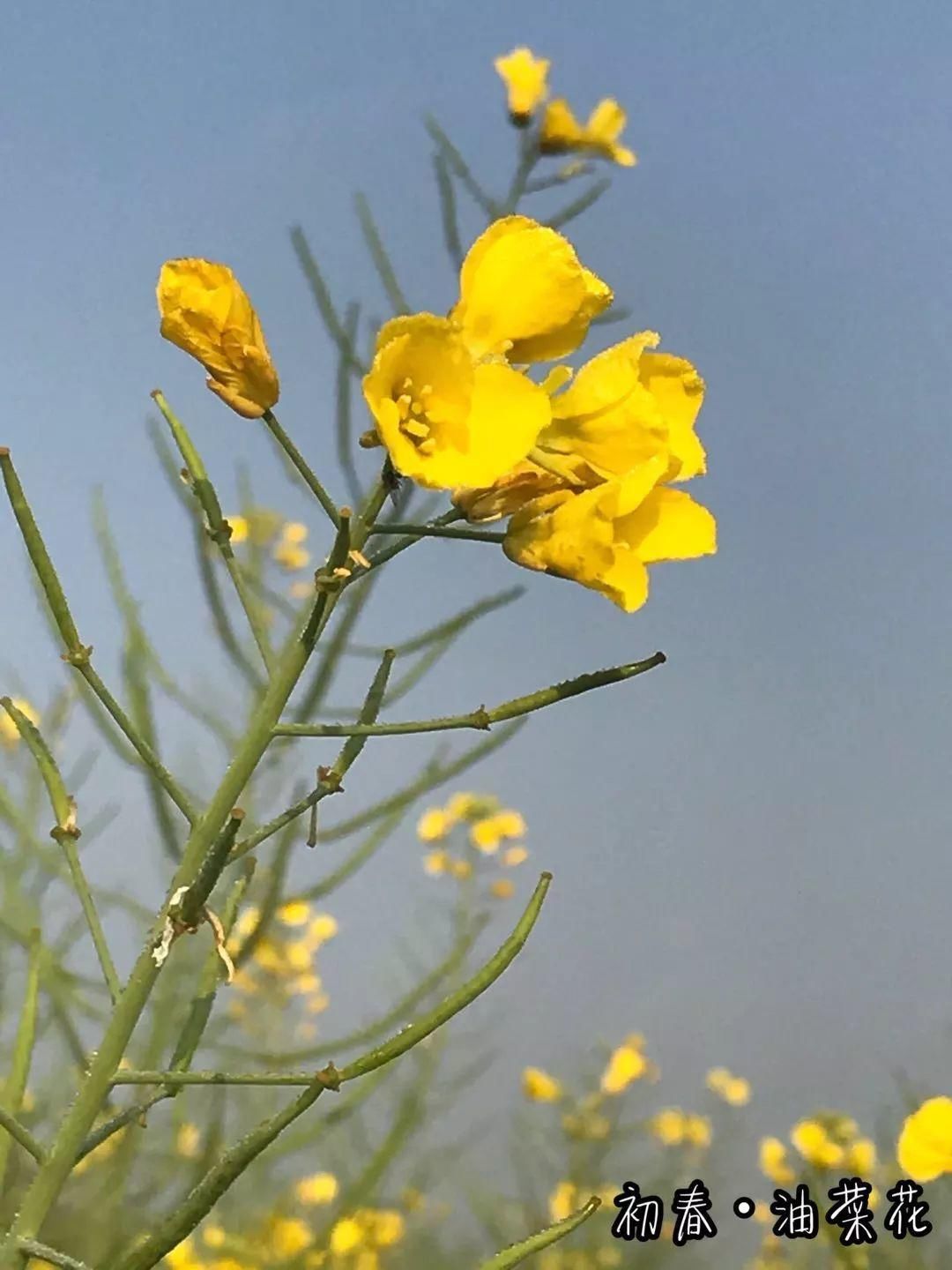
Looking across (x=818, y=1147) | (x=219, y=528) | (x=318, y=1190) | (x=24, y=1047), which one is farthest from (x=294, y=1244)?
(x=219, y=528)

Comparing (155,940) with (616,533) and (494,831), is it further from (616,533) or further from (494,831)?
(494,831)

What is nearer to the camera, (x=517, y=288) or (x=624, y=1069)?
(x=517, y=288)

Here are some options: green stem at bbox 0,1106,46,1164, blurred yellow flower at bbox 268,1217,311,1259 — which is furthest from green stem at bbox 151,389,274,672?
blurred yellow flower at bbox 268,1217,311,1259

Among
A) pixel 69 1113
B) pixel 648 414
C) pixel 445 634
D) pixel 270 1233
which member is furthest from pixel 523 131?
pixel 270 1233

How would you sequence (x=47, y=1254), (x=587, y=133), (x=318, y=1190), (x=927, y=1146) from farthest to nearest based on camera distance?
(x=318, y=1190) < (x=587, y=133) < (x=927, y=1146) < (x=47, y=1254)

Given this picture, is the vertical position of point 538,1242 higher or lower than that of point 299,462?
lower

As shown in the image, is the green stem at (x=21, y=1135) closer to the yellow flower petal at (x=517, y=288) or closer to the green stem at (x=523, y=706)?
the green stem at (x=523, y=706)

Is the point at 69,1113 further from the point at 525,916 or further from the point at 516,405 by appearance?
the point at 516,405

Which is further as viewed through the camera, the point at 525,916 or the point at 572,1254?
the point at 572,1254
